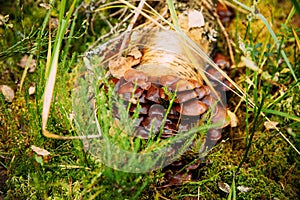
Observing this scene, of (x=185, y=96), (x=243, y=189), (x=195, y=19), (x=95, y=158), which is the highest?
(x=195, y=19)

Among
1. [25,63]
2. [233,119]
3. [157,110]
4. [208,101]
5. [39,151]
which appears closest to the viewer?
[39,151]

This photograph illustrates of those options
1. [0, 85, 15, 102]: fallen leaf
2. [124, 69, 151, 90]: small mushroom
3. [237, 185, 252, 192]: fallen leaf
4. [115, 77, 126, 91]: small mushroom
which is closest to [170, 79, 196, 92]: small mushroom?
[124, 69, 151, 90]: small mushroom

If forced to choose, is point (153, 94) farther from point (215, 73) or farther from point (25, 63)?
point (25, 63)

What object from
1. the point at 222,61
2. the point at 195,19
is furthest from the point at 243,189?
the point at 195,19

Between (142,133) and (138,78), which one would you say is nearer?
(142,133)

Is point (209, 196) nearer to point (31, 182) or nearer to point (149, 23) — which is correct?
point (31, 182)

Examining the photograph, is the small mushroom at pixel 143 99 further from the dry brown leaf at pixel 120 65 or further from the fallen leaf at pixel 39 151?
the fallen leaf at pixel 39 151
